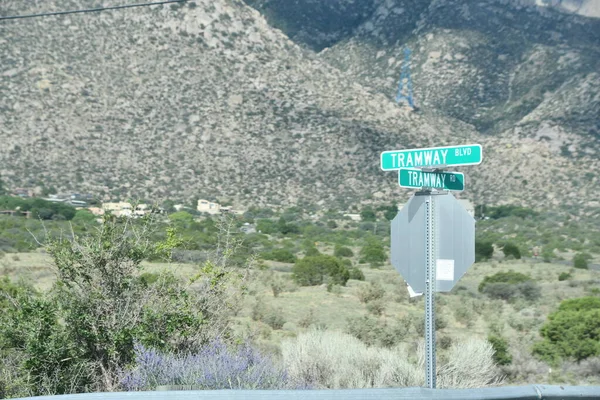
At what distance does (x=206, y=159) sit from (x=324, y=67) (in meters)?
14.3

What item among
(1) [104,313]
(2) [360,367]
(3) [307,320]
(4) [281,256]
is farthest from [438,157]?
(4) [281,256]

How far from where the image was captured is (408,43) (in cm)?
7938

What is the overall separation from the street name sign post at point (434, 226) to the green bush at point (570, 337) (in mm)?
10594

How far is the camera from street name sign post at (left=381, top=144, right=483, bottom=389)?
854cm

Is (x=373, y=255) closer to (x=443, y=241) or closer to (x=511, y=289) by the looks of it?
(x=511, y=289)

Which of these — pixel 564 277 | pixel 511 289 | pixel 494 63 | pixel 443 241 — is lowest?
pixel 511 289

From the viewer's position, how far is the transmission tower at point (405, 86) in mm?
70062

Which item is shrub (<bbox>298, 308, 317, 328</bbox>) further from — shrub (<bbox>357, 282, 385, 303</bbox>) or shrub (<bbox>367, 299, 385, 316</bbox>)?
shrub (<bbox>357, 282, 385, 303</bbox>)

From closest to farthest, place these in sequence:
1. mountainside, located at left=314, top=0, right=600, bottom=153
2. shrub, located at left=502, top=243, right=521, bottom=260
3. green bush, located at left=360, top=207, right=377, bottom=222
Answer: shrub, located at left=502, top=243, right=521, bottom=260 → green bush, located at left=360, top=207, right=377, bottom=222 → mountainside, located at left=314, top=0, right=600, bottom=153

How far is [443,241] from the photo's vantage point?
8617mm

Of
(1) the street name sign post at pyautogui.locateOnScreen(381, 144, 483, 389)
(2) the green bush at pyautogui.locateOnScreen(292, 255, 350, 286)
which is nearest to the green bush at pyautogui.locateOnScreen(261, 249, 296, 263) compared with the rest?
(2) the green bush at pyautogui.locateOnScreen(292, 255, 350, 286)

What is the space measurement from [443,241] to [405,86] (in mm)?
65327

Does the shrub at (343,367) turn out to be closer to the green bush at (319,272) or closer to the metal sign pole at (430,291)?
the metal sign pole at (430,291)

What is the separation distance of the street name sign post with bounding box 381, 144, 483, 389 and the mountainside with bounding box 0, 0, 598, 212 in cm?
4148
